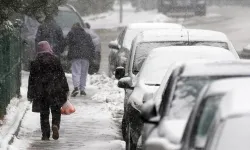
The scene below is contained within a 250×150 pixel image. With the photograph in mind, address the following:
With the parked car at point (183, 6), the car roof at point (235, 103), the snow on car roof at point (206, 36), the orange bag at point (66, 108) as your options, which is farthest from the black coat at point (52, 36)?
the parked car at point (183, 6)

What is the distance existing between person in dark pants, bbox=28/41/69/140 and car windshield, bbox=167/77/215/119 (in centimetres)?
554

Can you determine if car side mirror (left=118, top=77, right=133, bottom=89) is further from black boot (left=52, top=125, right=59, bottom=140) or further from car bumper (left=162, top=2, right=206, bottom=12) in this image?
car bumper (left=162, top=2, right=206, bottom=12)

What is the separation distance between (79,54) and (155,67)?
6.94m

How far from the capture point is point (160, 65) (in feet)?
34.5

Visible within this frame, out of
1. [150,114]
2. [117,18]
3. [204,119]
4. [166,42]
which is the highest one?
[204,119]

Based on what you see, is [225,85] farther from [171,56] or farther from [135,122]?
[171,56]

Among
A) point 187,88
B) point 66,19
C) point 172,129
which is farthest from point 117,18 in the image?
point 172,129

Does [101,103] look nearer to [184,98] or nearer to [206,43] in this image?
[206,43]

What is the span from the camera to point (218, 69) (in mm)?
6477

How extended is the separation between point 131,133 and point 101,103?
6353mm

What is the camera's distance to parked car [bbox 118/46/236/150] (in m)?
9.88

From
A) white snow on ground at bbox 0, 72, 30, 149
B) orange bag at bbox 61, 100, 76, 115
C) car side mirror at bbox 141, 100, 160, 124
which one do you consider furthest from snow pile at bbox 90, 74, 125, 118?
car side mirror at bbox 141, 100, 160, 124

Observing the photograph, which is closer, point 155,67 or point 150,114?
point 150,114

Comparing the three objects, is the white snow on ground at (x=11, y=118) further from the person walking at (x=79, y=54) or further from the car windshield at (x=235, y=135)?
the car windshield at (x=235, y=135)
